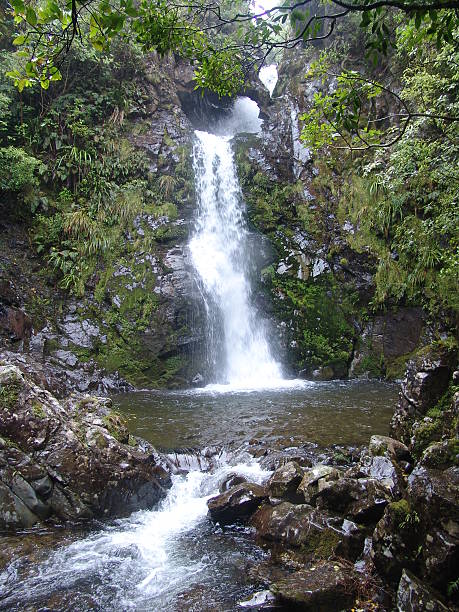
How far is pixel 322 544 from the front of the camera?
12.8 ft

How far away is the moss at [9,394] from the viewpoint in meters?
4.99

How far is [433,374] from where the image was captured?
5.70m

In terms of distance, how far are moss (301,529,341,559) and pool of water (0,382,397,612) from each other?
1.71 feet

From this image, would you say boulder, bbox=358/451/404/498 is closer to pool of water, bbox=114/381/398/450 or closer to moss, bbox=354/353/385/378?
pool of water, bbox=114/381/398/450

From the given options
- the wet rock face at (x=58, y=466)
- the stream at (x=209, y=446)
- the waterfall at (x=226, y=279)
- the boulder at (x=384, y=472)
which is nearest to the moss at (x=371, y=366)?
the stream at (x=209, y=446)

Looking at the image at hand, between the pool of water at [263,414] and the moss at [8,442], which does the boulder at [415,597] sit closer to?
the pool of water at [263,414]

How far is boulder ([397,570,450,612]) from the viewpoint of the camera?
2621 millimetres

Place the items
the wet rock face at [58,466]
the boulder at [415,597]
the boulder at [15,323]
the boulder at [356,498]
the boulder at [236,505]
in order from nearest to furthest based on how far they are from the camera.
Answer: the boulder at [415,597] → the boulder at [356,498] → the wet rock face at [58,466] → the boulder at [236,505] → the boulder at [15,323]

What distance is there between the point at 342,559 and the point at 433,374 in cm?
309

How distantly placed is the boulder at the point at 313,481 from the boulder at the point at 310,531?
0.74ft

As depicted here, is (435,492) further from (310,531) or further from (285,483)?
(285,483)

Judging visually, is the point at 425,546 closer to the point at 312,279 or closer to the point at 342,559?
the point at 342,559

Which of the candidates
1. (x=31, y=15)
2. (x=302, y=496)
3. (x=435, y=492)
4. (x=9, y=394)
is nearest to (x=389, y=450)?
(x=302, y=496)

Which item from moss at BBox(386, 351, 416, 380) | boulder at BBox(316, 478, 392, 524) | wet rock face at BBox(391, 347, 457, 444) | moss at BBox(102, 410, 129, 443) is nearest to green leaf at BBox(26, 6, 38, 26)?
boulder at BBox(316, 478, 392, 524)
